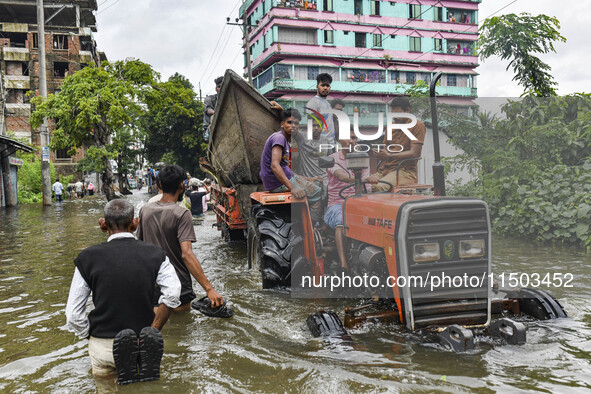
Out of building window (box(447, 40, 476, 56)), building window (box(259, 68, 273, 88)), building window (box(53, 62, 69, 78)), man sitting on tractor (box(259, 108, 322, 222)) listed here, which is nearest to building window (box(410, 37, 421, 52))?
building window (box(447, 40, 476, 56))

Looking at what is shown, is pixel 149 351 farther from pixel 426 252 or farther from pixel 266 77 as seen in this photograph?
pixel 266 77

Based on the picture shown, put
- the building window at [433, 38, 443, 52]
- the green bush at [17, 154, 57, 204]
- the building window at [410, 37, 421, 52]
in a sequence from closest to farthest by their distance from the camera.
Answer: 1. the green bush at [17, 154, 57, 204]
2. the building window at [433, 38, 443, 52]
3. the building window at [410, 37, 421, 52]

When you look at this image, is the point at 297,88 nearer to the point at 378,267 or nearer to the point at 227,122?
the point at 227,122

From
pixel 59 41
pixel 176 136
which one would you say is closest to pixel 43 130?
pixel 176 136

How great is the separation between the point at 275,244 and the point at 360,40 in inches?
1327

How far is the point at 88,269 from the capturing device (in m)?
3.02

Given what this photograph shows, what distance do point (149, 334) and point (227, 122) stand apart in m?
5.91

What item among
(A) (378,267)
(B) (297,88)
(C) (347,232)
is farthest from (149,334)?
(B) (297,88)

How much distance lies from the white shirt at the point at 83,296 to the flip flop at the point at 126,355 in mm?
304

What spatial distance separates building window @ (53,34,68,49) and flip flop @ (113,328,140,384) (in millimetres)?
51821

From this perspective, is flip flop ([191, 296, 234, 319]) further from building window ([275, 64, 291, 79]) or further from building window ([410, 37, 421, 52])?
building window ([410, 37, 421, 52])

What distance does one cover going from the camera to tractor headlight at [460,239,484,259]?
3.99 m

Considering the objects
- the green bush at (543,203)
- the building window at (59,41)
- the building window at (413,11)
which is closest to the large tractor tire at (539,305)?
the green bush at (543,203)

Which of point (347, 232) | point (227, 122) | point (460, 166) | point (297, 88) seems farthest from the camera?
point (297, 88)
